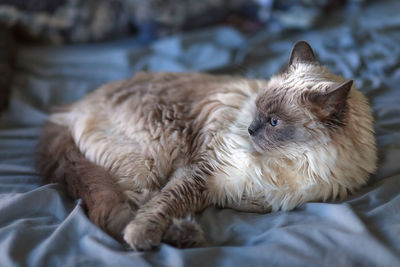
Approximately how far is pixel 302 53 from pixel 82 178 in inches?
49.0

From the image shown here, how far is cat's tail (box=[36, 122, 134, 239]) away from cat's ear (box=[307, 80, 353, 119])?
94cm

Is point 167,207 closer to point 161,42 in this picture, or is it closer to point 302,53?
point 302,53

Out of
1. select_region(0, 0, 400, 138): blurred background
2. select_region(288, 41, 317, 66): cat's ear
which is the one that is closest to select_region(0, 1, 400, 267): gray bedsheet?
select_region(0, 0, 400, 138): blurred background

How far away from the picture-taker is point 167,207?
141 centimetres

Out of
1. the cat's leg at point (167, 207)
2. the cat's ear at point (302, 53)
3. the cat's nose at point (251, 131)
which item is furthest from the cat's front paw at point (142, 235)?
the cat's ear at point (302, 53)

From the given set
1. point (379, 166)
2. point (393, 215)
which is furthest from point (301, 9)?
point (393, 215)

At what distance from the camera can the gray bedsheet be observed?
3.85 ft

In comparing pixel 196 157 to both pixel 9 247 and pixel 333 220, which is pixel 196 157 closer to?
pixel 333 220

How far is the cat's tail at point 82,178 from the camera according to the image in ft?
4.48

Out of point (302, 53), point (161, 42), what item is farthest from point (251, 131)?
point (161, 42)

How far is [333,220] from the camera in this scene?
51.9 inches

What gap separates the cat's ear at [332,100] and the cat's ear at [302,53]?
0.33 m

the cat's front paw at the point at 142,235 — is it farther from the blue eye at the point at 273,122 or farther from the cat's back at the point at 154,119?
the blue eye at the point at 273,122

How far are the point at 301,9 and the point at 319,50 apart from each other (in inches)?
26.2
